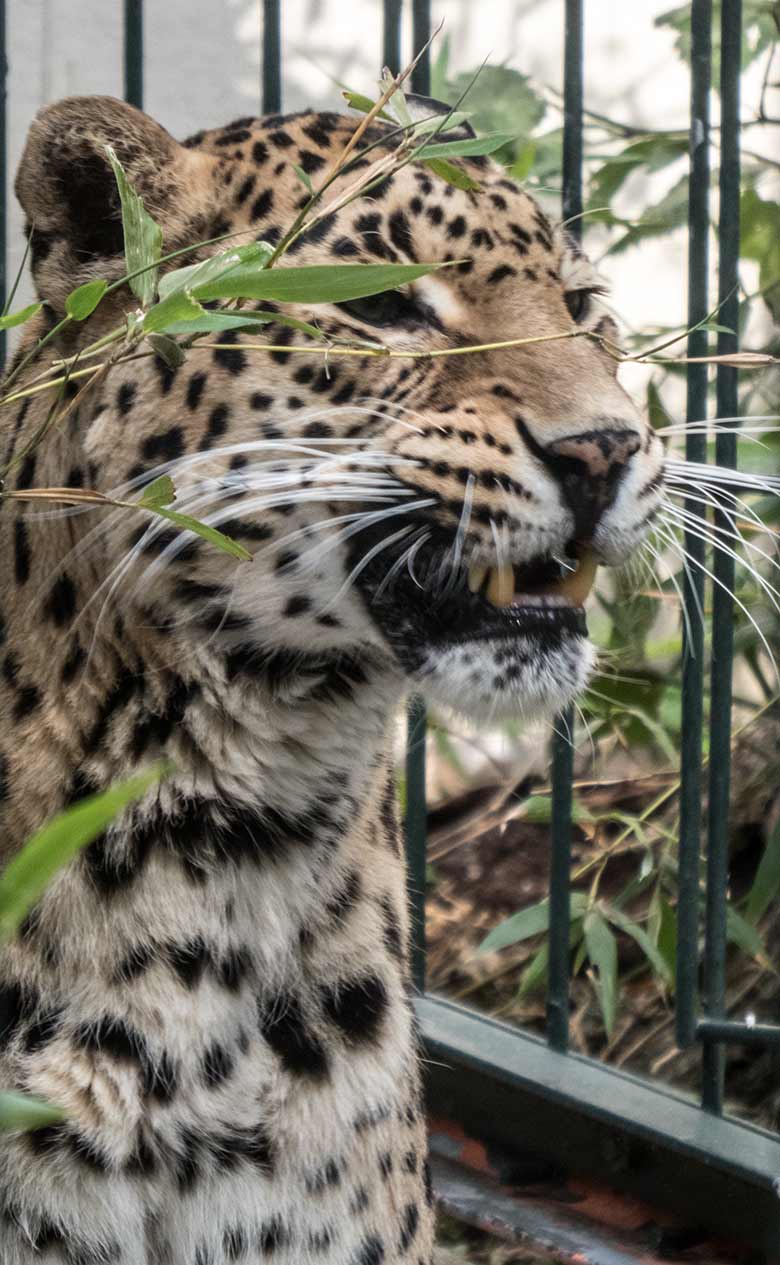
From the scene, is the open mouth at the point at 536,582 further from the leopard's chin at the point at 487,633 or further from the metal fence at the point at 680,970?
the metal fence at the point at 680,970

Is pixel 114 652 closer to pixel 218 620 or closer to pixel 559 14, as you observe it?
pixel 218 620

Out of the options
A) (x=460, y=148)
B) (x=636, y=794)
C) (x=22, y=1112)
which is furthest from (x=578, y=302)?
(x=636, y=794)

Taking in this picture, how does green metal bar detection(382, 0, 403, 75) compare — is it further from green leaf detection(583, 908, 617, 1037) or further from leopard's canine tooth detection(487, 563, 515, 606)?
green leaf detection(583, 908, 617, 1037)

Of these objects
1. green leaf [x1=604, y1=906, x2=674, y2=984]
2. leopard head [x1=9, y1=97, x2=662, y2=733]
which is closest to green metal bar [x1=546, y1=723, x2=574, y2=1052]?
green leaf [x1=604, y1=906, x2=674, y2=984]

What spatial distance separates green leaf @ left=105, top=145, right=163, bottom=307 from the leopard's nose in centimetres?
57

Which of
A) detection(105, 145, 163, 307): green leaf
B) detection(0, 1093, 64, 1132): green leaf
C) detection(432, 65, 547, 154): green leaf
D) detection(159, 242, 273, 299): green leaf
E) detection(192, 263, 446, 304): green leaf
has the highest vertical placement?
detection(432, 65, 547, 154): green leaf

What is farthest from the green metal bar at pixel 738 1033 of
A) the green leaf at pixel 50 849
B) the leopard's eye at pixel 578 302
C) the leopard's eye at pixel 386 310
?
the green leaf at pixel 50 849

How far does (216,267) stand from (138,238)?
114 millimetres

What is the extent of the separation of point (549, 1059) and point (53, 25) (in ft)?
13.9

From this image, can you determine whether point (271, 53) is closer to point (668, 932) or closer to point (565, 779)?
point (565, 779)

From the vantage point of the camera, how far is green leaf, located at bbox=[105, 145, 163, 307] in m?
1.72

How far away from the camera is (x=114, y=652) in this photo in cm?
229

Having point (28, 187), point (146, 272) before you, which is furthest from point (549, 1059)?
point (146, 272)

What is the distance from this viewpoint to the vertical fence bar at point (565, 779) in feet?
11.4
